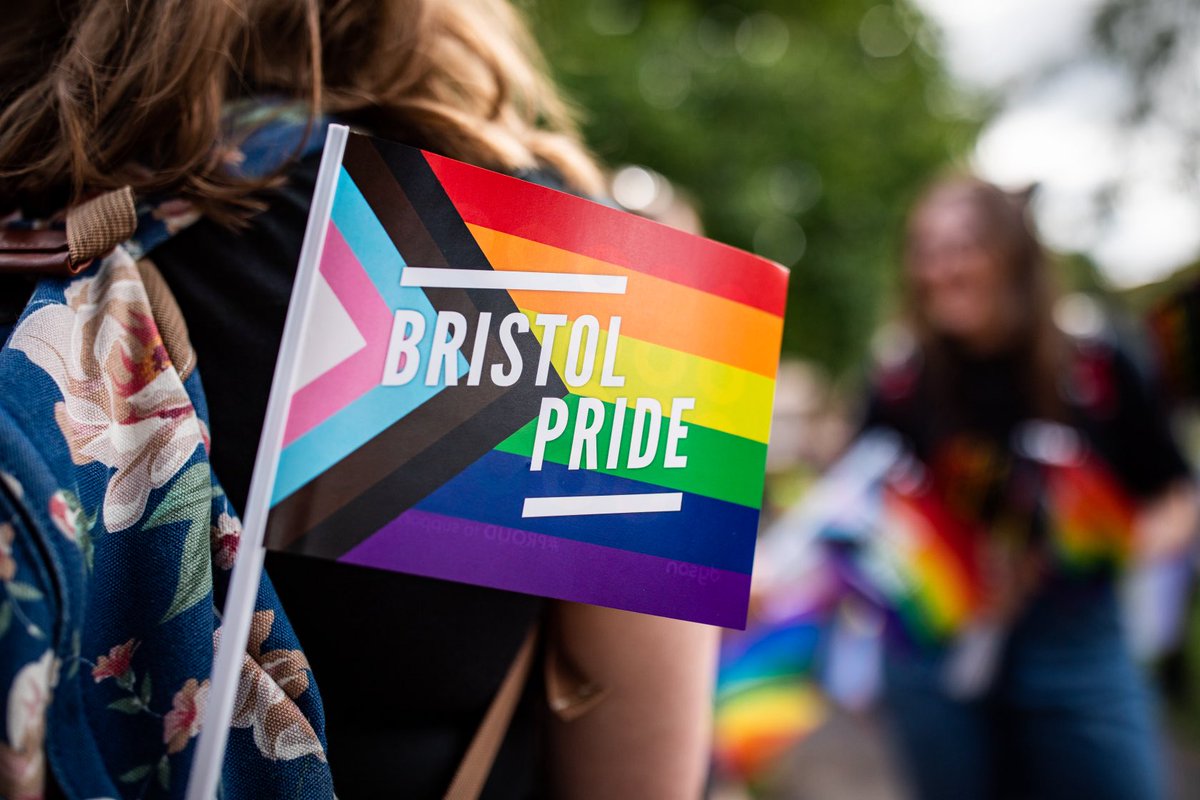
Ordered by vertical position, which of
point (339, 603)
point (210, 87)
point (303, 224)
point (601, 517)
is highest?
point (210, 87)

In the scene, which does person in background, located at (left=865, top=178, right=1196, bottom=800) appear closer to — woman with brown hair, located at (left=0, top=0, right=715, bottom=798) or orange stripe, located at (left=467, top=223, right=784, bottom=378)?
woman with brown hair, located at (left=0, top=0, right=715, bottom=798)

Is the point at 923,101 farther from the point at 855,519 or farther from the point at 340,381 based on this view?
the point at 340,381

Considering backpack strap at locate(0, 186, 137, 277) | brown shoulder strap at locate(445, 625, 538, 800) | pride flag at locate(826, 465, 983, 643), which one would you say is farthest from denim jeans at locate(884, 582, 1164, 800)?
backpack strap at locate(0, 186, 137, 277)

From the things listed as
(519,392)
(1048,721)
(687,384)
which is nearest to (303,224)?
(519,392)

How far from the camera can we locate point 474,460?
2.36 feet

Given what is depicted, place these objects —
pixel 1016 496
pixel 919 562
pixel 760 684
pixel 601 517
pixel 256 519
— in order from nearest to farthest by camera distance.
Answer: pixel 256 519 < pixel 601 517 < pixel 1016 496 < pixel 919 562 < pixel 760 684

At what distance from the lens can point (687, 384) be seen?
79 cm

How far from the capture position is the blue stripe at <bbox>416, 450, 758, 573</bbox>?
714 millimetres

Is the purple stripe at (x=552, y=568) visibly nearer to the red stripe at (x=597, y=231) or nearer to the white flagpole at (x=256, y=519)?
the white flagpole at (x=256, y=519)

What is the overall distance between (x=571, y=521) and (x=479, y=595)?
0.16m

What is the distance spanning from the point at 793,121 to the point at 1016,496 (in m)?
6.91

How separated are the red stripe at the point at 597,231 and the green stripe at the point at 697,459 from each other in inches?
5.1

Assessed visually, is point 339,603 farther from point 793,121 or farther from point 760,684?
point 793,121

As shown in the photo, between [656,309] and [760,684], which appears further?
[760,684]
